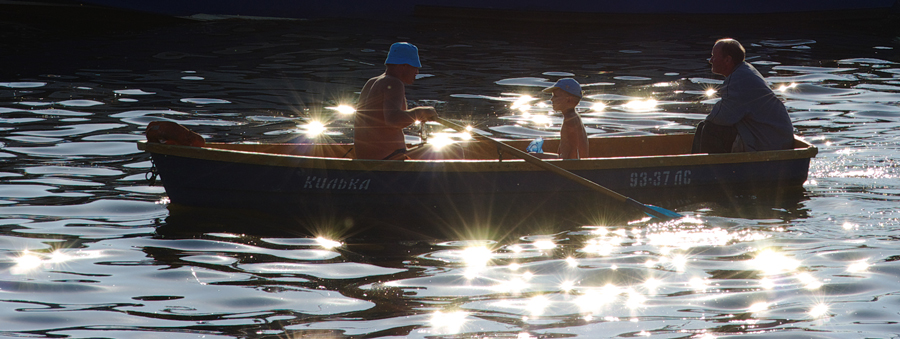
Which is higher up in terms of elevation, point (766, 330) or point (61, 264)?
point (61, 264)

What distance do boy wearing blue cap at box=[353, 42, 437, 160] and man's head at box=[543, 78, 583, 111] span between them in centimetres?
119

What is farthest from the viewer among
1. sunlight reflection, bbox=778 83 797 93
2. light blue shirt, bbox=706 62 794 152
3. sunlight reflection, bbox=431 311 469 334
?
sunlight reflection, bbox=778 83 797 93

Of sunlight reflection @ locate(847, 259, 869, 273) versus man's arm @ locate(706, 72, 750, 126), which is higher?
man's arm @ locate(706, 72, 750, 126)

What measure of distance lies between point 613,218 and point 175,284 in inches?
163

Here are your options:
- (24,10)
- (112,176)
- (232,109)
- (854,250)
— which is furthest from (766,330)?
(24,10)

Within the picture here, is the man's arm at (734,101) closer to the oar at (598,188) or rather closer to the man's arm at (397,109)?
→ the oar at (598,188)

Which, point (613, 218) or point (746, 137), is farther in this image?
point (746, 137)

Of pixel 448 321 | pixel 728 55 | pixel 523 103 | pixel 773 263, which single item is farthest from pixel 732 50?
pixel 523 103

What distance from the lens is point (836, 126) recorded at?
13.5 m

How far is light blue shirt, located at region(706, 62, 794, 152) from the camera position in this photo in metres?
9.37

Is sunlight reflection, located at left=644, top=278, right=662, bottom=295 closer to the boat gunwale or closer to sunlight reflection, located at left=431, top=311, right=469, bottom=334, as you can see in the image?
sunlight reflection, located at left=431, top=311, right=469, bottom=334

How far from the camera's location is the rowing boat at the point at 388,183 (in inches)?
324

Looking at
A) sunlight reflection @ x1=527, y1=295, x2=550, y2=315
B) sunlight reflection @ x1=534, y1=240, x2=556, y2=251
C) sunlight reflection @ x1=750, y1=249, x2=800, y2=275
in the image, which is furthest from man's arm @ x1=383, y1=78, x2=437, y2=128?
sunlight reflection @ x1=750, y1=249, x2=800, y2=275

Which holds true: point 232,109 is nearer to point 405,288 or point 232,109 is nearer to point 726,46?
point 726,46
